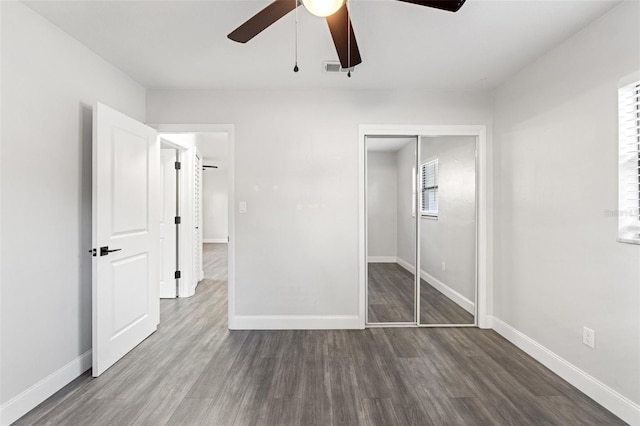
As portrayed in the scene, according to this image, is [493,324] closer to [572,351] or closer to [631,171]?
[572,351]

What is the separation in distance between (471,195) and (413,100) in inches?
47.0

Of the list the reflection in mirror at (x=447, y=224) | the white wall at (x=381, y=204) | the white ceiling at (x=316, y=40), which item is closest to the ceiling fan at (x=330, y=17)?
the white ceiling at (x=316, y=40)

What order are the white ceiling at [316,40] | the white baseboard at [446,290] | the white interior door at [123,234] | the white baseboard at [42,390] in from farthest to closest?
1. the white baseboard at [446,290]
2. the white interior door at [123,234]
3. the white ceiling at [316,40]
4. the white baseboard at [42,390]

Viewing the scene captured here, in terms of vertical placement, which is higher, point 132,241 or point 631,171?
point 631,171

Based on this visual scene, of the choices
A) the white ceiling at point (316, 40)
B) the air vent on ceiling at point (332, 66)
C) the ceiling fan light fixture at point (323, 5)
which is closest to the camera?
the ceiling fan light fixture at point (323, 5)

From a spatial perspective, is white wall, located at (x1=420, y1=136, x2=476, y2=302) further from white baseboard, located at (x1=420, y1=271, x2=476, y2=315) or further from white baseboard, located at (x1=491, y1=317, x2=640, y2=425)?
white baseboard, located at (x1=491, y1=317, x2=640, y2=425)

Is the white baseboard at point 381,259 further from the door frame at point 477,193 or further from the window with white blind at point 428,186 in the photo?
the window with white blind at point 428,186

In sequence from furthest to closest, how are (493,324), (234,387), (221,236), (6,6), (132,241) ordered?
(221,236), (493,324), (132,241), (234,387), (6,6)

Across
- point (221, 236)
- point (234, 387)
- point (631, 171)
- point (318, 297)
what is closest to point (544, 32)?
point (631, 171)

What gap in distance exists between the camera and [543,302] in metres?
2.43

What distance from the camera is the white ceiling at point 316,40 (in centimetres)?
186

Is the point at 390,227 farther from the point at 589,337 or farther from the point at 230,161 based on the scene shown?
the point at 230,161

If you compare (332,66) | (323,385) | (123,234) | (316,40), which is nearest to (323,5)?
(316,40)

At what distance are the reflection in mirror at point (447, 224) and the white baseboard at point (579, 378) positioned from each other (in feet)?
1.77
